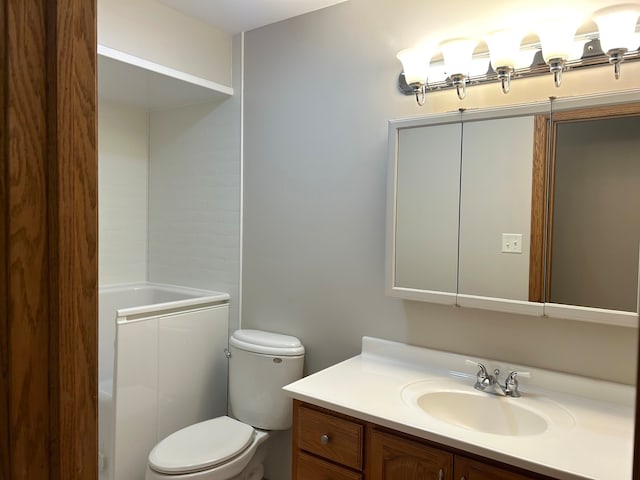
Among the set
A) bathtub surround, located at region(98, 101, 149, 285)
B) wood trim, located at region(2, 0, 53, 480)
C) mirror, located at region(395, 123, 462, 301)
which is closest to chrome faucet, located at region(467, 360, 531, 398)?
mirror, located at region(395, 123, 462, 301)

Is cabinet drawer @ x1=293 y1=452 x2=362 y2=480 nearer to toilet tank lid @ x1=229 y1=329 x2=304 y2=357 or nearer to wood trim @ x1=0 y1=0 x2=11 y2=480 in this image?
toilet tank lid @ x1=229 y1=329 x2=304 y2=357

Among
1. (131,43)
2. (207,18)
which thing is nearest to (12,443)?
(131,43)

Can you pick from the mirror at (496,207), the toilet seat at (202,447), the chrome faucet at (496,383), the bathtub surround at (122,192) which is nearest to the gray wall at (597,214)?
the mirror at (496,207)

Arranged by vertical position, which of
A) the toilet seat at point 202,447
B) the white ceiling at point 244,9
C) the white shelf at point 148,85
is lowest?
the toilet seat at point 202,447

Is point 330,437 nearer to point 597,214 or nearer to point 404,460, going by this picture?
point 404,460

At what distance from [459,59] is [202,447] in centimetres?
188

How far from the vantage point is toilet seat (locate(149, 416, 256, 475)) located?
→ 75.5 inches

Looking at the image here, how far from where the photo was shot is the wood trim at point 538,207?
5.49ft

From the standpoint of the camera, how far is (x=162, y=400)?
2316 millimetres

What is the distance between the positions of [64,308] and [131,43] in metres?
1.83

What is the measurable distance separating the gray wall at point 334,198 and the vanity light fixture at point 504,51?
0.12 meters

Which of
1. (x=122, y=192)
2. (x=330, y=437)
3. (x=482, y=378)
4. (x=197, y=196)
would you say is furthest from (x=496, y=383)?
(x=122, y=192)

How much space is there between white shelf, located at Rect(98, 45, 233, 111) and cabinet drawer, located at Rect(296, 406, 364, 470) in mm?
1651

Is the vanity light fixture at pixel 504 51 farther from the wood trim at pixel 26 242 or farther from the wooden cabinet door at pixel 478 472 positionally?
the wood trim at pixel 26 242
